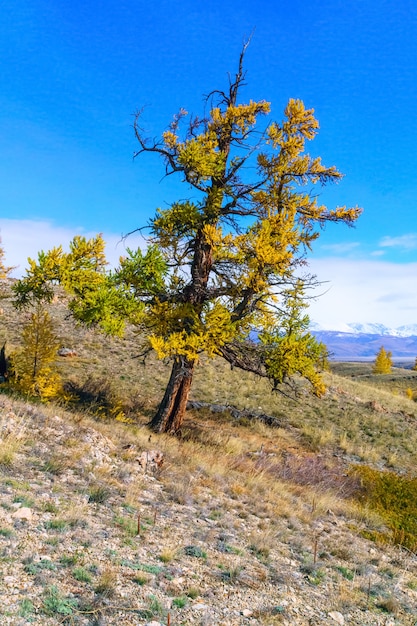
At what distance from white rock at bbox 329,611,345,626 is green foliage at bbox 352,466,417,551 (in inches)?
139

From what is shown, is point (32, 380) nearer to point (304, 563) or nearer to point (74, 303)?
point (74, 303)

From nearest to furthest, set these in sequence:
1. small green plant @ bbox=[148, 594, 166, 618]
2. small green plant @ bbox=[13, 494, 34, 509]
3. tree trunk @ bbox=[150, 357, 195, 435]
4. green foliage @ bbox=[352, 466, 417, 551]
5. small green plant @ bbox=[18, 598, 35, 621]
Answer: small green plant @ bbox=[18, 598, 35, 621] < small green plant @ bbox=[148, 594, 166, 618] < small green plant @ bbox=[13, 494, 34, 509] < green foliage @ bbox=[352, 466, 417, 551] < tree trunk @ bbox=[150, 357, 195, 435]

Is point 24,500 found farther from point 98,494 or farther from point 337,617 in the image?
point 337,617

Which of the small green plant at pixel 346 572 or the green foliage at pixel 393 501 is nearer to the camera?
the small green plant at pixel 346 572

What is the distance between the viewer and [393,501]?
10.1 m

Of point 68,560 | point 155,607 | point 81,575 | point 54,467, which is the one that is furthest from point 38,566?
point 54,467

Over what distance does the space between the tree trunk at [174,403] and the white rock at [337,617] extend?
26.3 ft

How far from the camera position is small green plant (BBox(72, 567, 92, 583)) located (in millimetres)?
3971

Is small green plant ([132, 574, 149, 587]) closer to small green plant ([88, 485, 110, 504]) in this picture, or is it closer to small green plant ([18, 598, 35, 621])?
small green plant ([18, 598, 35, 621])

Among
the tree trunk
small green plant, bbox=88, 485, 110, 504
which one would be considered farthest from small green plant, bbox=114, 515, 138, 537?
the tree trunk

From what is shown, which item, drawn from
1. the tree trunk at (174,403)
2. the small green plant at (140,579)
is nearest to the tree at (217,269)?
the tree trunk at (174,403)

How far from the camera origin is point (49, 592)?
3656 mm

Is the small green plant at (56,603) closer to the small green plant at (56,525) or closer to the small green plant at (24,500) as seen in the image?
the small green plant at (56,525)

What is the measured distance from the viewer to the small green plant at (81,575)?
156 inches
